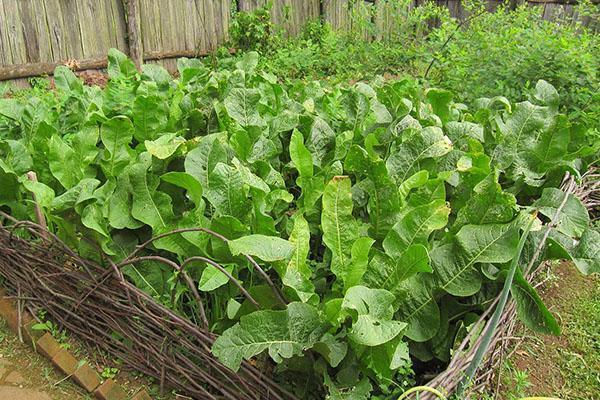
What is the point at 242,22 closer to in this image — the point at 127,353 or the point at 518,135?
the point at 518,135

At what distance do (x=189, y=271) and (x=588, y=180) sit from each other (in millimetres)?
2379

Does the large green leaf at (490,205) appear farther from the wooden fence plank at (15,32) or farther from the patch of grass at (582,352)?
the wooden fence plank at (15,32)

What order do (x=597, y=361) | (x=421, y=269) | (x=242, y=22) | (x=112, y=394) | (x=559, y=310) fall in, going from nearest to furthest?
1. (x=421, y=269)
2. (x=112, y=394)
3. (x=597, y=361)
4. (x=559, y=310)
5. (x=242, y=22)

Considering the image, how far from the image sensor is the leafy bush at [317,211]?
5.62 feet

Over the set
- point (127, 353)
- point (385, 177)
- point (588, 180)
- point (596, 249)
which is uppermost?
point (385, 177)

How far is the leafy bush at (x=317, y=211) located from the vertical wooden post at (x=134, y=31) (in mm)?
5109

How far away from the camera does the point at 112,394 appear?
2.18 meters

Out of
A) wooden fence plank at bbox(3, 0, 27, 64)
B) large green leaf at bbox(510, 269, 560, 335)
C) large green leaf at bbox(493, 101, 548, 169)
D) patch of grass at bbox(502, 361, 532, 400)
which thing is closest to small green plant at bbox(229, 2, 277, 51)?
wooden fence plank at bbox(3, 0, 27, 64)

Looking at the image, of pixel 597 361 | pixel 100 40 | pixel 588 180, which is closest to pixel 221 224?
pixel 597 361

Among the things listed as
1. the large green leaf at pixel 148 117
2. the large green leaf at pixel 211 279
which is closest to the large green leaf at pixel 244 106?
the large green leaf at pixel 148 117

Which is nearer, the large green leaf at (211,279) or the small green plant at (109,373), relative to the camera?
the large green leaf at (211,279)

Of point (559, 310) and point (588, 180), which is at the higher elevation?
point (588, 180)

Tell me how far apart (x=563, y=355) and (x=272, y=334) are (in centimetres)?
146

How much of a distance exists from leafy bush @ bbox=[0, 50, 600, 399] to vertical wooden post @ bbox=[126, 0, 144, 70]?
5109 mm
